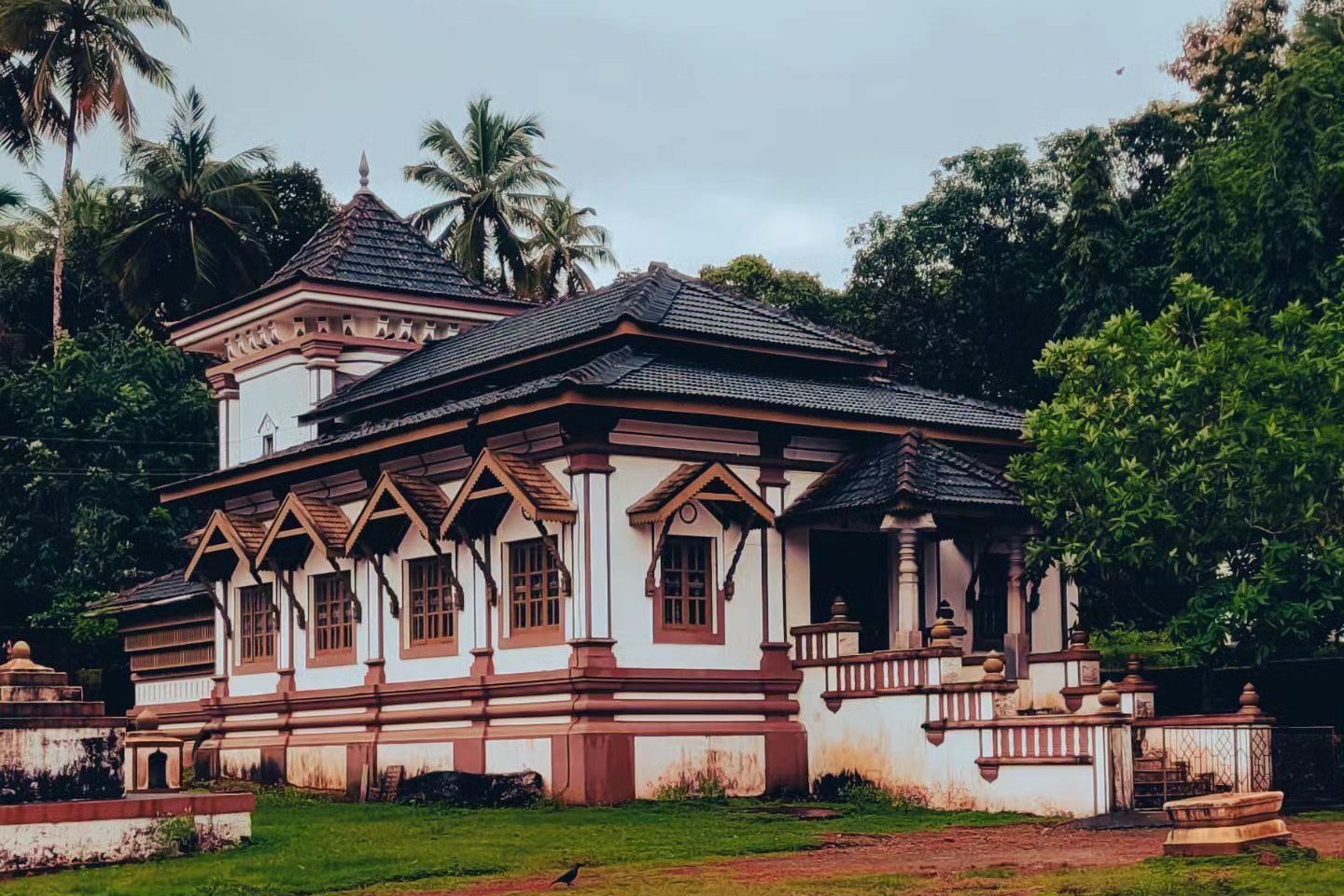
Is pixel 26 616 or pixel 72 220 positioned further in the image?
pixel 72 220

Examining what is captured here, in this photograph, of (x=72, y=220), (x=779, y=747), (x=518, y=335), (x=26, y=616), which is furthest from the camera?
(x=72, y=220)

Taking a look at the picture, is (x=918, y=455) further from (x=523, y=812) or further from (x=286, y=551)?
(x=286, y=551)

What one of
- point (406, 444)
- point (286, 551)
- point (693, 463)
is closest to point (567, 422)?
point (693, 463)

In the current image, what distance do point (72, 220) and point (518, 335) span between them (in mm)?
36879

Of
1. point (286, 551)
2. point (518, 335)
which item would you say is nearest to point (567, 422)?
point (518, 335)

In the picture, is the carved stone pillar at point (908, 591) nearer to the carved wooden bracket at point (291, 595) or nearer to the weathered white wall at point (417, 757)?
the weathered white wall at point (417, 757)

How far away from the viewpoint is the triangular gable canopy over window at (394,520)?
28375 millimetres

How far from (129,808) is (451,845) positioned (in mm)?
3104

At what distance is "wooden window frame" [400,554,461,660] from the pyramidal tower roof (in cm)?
778

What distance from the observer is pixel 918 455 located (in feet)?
90.7

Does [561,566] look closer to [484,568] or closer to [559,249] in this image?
[484,568]

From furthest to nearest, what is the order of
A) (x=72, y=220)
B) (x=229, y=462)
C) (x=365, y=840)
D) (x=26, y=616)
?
(x=72, y=220), (x=26, y=616), (x=229, y=462), (x=365, y=840)

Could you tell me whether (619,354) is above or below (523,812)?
above

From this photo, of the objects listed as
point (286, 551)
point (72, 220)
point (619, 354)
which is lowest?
point (286, 551)
